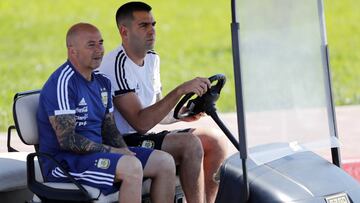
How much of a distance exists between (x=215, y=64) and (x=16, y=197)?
10.0 meters

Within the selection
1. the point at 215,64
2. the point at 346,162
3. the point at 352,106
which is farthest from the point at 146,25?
the point at 215,64

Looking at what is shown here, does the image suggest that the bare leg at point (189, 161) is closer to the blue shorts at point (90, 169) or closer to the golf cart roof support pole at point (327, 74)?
the blue shorts at point (90, 169)

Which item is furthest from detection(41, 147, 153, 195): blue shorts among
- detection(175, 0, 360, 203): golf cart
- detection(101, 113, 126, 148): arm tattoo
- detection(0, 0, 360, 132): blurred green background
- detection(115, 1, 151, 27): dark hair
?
detection(0, 0, 360, 132): blurred green background

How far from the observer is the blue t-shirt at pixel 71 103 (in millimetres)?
4559

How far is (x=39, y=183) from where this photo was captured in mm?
4613

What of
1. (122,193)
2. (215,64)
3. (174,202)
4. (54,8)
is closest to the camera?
(122,193)

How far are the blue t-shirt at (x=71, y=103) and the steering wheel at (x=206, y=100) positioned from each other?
45cm

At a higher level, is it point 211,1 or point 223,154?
point 211,1

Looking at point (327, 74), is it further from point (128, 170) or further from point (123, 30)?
point (123, 30)

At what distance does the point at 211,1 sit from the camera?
21.1 metres

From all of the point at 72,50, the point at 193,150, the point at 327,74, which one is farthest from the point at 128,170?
the point at 327,74

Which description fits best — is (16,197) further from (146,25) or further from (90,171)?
(146,25)

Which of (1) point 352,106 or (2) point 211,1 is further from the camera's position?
(2) point 211,1

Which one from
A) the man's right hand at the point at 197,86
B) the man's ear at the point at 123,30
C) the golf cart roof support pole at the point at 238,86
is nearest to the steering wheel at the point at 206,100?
the man's right hand at the point at 197,86
